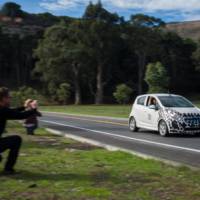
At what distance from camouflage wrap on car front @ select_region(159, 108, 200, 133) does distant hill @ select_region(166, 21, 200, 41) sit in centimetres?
13084

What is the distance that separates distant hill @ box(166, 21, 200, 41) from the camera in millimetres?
152875

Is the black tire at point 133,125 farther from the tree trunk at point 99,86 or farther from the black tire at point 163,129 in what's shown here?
the tree trunk at point 99,86

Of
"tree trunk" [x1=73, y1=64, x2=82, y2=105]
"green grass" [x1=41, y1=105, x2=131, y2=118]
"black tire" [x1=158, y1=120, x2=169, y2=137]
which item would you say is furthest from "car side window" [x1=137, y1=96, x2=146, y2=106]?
"tree trunk" [x1=73, y1=64, x2=82, y2=105]

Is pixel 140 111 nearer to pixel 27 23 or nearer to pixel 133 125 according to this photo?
pixel 133 125

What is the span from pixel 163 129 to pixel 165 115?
514mm

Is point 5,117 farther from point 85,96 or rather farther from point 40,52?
point 85,96

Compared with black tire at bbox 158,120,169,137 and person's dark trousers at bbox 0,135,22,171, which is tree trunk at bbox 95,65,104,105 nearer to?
black tire at bbox 158,120,169,137

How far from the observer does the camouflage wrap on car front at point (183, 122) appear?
21281 mm

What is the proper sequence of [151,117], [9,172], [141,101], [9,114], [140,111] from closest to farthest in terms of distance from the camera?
[9,114] → [9,172] → [151,117] → [140,111] → [141,101]

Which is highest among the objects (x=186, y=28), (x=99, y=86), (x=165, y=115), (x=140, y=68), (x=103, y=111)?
(x=186, y=28)

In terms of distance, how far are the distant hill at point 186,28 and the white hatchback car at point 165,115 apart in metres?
128

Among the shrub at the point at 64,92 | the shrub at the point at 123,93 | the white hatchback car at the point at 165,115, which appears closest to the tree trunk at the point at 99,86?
the shrub at the point at 64,92

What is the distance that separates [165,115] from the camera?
21844mm

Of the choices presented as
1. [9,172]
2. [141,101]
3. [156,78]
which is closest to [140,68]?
[156,78]
